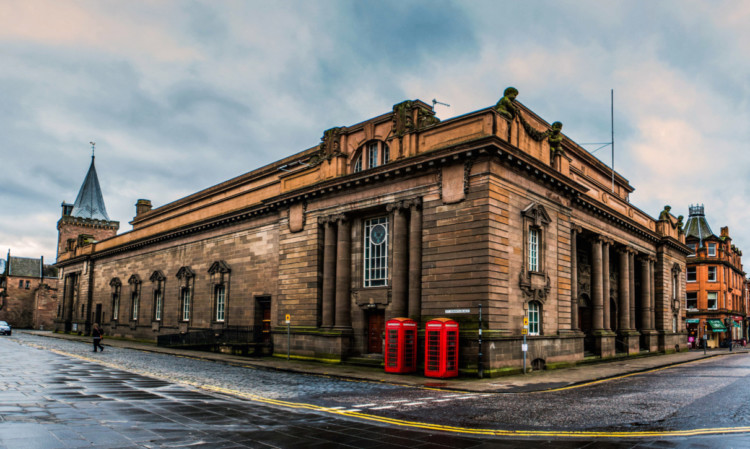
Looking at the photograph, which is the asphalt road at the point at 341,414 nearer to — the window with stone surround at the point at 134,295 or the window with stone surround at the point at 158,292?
the window with stone surround at the point at 158,292

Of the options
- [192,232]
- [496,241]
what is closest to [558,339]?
[496,241]

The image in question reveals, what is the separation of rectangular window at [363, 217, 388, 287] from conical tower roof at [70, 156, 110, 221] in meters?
75.5

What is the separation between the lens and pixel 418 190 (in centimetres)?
2394

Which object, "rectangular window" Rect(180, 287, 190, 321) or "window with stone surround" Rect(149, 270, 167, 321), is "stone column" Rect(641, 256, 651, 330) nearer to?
"rectangular window" Rect(180, 287, 190, 321)

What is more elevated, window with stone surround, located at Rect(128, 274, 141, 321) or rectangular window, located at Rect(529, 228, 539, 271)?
rectangular window, located at Rect(529, 228, 539, 271)

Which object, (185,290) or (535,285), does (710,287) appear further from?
(185,290)

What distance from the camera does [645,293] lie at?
3978cm

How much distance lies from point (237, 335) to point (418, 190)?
16.0 meters

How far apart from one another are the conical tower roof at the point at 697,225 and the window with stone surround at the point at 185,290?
5953 cm

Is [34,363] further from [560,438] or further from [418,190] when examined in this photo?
[560,438]

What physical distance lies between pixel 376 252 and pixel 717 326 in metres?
53.1

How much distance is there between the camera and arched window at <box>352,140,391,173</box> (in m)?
26.7

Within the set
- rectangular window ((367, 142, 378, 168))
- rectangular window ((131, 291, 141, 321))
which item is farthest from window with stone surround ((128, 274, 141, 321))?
rectangular window ((367, 142, 378, 168))

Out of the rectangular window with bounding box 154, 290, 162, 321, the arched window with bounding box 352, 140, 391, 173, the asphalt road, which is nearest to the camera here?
the asphalt road
